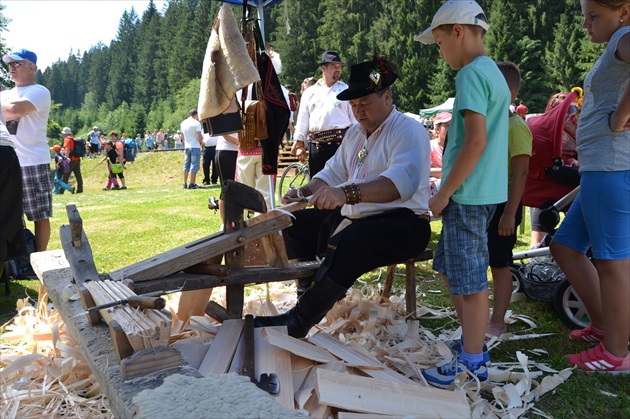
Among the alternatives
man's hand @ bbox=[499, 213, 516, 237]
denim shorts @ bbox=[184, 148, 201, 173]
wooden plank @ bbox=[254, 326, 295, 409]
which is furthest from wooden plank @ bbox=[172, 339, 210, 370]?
denim shorts @ bbox=[184, 148, 201, 173]

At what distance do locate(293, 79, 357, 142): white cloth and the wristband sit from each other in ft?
10.2

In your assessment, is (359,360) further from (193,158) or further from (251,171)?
(193,158)

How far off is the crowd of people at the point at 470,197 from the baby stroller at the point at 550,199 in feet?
1.04

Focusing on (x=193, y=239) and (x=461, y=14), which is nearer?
(x=461, y=14)

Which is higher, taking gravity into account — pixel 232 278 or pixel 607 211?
pixel 607 211

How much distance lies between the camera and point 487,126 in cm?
263

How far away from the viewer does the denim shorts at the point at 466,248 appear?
2.69 meters

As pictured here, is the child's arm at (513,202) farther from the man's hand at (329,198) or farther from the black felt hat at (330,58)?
the black felt hat at (330,58)

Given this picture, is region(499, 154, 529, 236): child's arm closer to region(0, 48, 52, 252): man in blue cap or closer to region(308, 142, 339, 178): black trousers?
region(308, 142, 339, 178): black trousers

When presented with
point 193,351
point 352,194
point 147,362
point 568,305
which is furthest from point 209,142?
point 147,362

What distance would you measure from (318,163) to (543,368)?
3624 millimetres

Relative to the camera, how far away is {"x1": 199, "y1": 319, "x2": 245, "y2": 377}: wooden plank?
249cm

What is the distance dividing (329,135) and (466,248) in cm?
362

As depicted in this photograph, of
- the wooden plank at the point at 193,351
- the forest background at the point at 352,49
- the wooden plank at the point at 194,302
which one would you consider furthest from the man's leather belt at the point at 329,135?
the forest background at the point at 352,49
